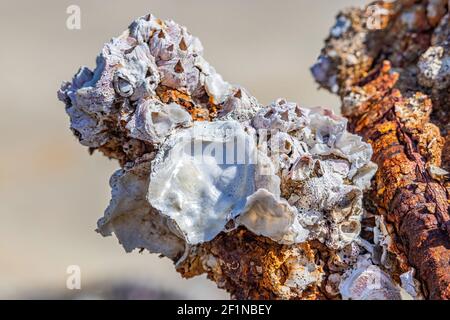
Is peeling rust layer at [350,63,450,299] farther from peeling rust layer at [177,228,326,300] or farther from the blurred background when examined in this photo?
the blurred background

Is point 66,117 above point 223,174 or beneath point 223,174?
above

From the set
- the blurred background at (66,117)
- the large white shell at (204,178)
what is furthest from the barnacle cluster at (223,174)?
the blurred background at (66,117)

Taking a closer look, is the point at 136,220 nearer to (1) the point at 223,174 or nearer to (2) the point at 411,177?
(1) the point at 223,174

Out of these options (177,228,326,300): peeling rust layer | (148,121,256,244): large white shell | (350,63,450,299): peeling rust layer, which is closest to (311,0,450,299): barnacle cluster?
(350,63,450,299): peeling rust layer

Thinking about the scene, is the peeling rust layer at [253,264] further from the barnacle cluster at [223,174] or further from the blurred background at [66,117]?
the blurred background at [66,117]

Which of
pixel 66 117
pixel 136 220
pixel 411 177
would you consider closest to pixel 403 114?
pixel 411 177

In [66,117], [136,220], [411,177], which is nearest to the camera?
[411,177]
